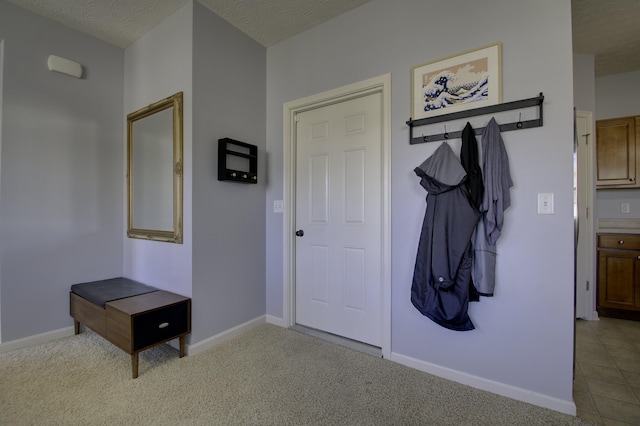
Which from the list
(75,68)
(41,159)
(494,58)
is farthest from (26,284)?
(494,58)

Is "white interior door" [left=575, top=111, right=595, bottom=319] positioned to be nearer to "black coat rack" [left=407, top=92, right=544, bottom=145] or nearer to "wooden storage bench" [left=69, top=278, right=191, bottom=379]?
"black coat rack" [left=407, top=92, right=544, bottom=145]

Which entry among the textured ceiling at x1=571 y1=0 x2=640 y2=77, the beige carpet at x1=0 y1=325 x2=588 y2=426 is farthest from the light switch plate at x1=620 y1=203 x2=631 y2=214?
the beige carpet at x1=0 y1=325 x2=588 y2=426

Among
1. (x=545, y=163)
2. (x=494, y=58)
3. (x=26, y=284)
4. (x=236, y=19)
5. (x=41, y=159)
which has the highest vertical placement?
(x=236, y=19)

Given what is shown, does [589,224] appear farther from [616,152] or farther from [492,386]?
[492,386]

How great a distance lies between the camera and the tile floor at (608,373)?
1.54m

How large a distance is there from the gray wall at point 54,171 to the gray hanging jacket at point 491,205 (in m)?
3.17

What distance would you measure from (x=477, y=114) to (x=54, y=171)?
334cm

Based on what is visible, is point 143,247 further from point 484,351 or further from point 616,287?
point 616,287

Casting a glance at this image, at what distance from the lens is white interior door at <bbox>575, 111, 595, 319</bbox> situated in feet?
9.50

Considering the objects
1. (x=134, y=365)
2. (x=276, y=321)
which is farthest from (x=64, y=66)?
(x=276, y=321)

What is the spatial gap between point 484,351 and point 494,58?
70.1 inches

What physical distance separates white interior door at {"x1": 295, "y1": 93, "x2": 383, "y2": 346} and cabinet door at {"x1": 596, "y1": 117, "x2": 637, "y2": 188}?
284 cm

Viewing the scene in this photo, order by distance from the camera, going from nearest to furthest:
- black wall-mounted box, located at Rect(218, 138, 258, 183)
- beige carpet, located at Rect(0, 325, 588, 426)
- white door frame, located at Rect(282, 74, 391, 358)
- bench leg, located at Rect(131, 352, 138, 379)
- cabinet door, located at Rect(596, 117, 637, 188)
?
beige carpet, located at Rect(0, 325, 588, 426)
bench leg, located at Rect(131, 352, 138, 379)
white door frame, located at Rect(282, 74, 391, 358)
black wall-mounted box, located at Rect(218, 138, 258, 183)
cabinet door, located at Rect(596, 117, 637, 188)

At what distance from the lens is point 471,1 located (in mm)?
1769
